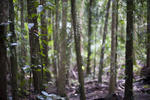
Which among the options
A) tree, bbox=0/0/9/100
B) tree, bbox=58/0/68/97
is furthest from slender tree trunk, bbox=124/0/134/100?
tree, bbox=0/0/9/100

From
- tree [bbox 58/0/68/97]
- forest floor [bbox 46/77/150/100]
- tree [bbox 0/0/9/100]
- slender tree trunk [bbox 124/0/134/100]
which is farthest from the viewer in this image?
tree [bbox 58/0/68/97]

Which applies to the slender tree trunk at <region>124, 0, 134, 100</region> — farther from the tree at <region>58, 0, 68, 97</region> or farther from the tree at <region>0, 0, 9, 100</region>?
the tree at <region>0, 0, 9, 100</region>

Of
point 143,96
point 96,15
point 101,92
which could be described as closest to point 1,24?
point 143,96

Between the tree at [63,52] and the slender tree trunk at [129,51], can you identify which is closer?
the slender tree trunk at [129,51]

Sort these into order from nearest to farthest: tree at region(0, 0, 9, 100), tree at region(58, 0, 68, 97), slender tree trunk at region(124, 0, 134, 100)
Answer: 1. tree at region(0, 0, 9, 100)
2. slender tree trunk at region(124, 0, 134, 100)
3. tree at region(58, 0, 68, 97)

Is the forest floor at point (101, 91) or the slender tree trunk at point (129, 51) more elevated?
the slender tree trunk at point (129, 51)

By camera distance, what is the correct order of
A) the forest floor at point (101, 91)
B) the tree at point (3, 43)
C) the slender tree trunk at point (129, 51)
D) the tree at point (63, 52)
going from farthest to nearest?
1. the tree at point (63, 52)
2. the forest floor at point (101, 91)
3. the slender tree trunk at point (129, 51)
4. the tree at point (3, 43)

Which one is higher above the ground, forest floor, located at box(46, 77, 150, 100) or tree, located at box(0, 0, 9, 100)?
tree, located at box(0, 0, 9, 100)

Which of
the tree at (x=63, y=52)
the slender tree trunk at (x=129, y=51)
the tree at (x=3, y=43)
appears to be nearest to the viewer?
the tree at (x=3, y=43)

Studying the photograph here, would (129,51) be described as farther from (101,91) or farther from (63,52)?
(101,91)

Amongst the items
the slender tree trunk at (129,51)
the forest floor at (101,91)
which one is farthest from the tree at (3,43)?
the forest floor at (101,91)

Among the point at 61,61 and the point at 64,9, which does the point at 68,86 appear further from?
the point at 64,9

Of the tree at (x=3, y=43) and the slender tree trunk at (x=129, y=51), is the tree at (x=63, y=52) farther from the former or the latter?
the tree at (x=3, y=43)

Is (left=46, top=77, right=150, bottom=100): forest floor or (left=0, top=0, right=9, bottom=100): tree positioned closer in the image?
(left=0, top=0, right=9, bottom=100): tree
